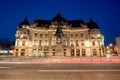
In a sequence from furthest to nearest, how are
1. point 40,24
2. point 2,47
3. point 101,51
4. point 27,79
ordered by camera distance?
point 2,47
point 40,24
point 101,51
point 27,79

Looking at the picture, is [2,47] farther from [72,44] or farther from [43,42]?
[72,44]

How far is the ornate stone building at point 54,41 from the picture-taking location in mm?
59531

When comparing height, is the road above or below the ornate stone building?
below

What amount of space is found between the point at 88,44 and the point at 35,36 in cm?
2599

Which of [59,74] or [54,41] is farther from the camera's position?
[54,41]

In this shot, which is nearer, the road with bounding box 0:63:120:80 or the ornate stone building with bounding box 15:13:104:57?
the road with bounding box 0:63:120:80

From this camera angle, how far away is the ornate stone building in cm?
5953

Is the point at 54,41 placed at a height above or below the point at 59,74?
above

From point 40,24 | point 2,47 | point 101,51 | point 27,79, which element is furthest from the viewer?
point 2,47

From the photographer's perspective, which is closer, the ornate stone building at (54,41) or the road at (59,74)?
the road at (59,74)

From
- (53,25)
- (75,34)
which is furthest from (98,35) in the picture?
(53,25)

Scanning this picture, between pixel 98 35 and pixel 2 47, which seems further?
pixel 2 47

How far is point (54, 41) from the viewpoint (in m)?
61.6

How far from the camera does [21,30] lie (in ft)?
204
